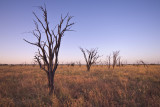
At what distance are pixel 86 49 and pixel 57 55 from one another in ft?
50.7

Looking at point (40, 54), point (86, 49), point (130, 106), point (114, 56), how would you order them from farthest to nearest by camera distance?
point (114, 56) < point (86, 49) < point (40, 54) < point (130, 106)

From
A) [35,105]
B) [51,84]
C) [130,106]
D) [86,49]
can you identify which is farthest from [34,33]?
[86,49]

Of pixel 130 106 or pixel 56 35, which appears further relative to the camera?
pixel 56 35

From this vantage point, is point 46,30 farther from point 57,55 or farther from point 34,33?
point 57,55

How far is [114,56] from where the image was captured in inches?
1083

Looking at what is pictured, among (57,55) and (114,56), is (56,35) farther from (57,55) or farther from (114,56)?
(114,56)

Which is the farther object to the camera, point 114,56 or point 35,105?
point 114,56

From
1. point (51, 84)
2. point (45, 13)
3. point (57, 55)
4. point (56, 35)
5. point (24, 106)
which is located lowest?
point (24, 106)

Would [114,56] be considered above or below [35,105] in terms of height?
above

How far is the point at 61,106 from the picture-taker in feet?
10.9

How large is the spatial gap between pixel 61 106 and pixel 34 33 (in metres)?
3.72

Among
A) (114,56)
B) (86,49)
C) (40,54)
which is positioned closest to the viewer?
(40,54)

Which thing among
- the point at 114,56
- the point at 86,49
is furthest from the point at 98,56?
the point at 114,56

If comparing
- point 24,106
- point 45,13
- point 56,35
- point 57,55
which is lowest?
point 24,106
